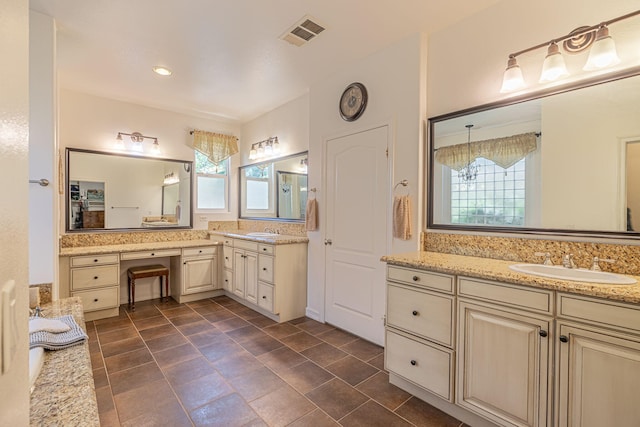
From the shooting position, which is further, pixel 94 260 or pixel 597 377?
pixel 94 260

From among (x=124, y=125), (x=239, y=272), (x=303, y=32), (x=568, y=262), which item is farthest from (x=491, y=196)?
(x=124, y=125)

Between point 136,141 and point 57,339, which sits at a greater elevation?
point 136,141

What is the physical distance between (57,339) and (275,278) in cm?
204

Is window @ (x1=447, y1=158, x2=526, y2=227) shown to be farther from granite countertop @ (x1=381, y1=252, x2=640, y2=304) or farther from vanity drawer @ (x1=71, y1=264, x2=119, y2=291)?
vanity drawer @ (x1=71, y1=264, x2=119, y2=291)

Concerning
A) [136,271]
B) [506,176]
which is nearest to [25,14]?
[506,176]

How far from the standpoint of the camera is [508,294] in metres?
1.57

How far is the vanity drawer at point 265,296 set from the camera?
334cm

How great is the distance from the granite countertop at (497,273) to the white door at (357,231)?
0.58 meters

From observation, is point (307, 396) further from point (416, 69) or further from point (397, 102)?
point (416, 69)

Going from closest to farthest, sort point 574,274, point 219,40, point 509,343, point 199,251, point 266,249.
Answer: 1. point 509,343
2. point 574,274
3. point 219,40
4. point 266,249
5. point 199,251

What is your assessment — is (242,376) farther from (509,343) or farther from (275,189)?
(275,189)

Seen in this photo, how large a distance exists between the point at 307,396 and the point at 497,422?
112 centimetres

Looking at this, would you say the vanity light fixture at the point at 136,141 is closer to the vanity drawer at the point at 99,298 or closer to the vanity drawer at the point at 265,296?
the vanity drawer at the point at 99,298

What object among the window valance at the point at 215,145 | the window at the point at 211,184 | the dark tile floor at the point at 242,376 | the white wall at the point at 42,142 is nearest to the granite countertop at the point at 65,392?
the dark tile floor at the point at 242,376
